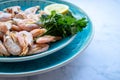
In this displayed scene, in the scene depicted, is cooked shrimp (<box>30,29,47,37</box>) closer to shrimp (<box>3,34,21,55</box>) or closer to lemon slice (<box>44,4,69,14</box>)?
shrimp (<box>3,34,21,55</box>)

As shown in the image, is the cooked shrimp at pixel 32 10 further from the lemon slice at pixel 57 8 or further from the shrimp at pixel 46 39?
the shrimp at pixel 46 39

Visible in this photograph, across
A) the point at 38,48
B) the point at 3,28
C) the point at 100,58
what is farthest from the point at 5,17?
the point at 100,58

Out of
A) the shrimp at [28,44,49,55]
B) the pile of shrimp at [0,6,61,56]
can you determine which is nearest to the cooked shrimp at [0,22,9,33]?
the pile of shrimp at [0,6,61,56]

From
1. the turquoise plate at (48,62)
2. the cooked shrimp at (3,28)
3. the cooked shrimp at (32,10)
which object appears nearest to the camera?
the turquoise plate at (48,62)

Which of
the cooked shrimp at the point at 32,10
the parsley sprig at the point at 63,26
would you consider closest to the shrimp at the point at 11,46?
the parsley sprig at the point at 63,26

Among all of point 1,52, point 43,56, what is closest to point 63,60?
point 43,56

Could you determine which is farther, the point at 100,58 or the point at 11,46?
the point at 100,58

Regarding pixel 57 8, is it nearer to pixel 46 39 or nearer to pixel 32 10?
pixel 32 10
